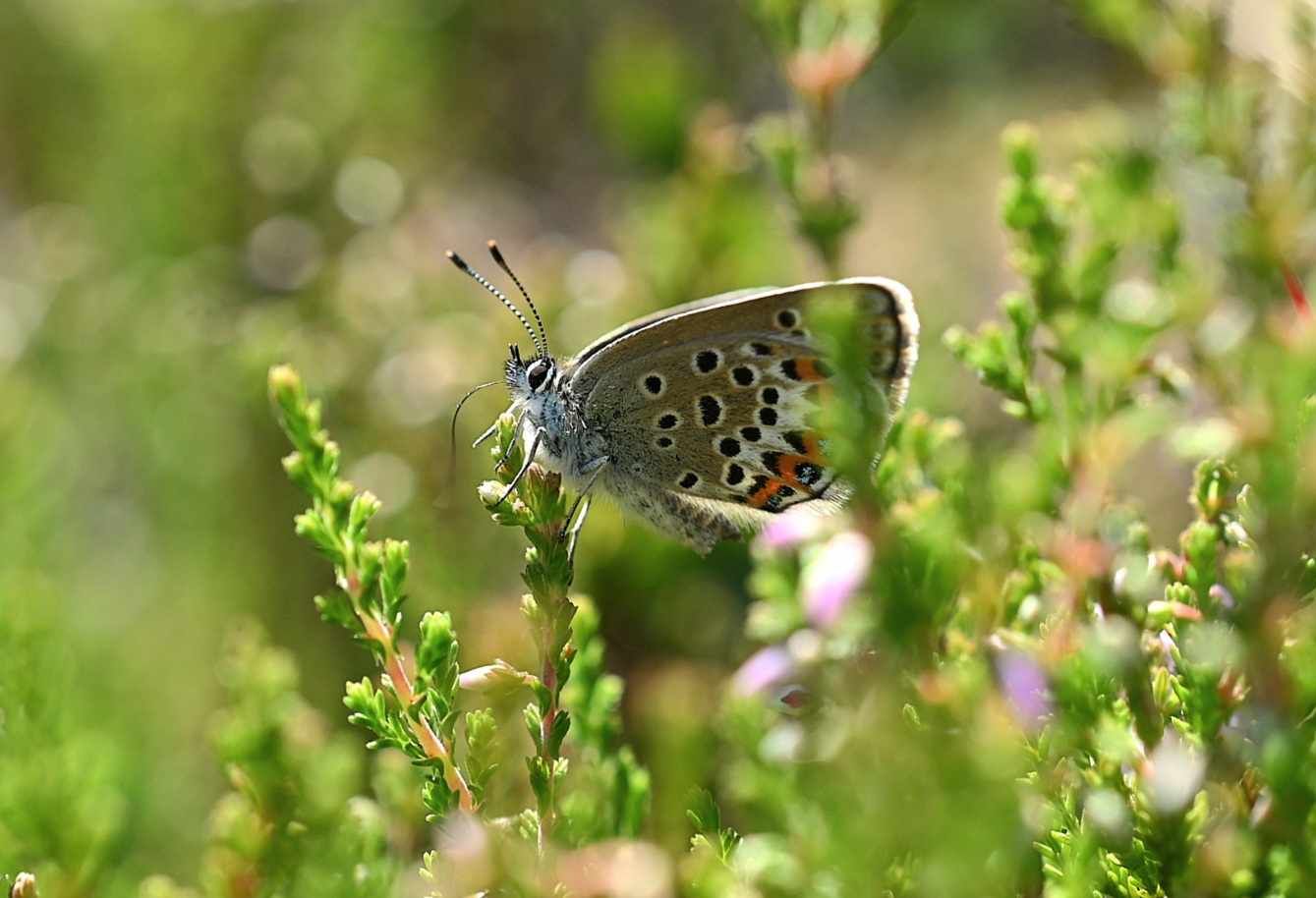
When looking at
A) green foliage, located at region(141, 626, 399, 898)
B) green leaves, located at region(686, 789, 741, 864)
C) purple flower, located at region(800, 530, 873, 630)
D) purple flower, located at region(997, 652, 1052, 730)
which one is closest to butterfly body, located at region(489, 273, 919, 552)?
purple flower, located at region(800, 530, 873, 630)

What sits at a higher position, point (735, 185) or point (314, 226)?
point (735, 185)

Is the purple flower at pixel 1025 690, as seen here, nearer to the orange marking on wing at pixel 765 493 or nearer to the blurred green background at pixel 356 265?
the blurred green background at pixel 356 265

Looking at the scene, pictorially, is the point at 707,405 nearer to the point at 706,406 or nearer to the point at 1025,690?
the point at 706,406

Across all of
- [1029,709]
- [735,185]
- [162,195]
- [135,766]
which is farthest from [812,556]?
[162,195]

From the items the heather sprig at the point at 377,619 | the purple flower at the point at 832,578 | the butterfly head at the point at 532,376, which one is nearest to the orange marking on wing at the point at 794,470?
the purple flower at the point at 832,578

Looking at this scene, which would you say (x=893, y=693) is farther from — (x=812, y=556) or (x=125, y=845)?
(x=125, y=845)

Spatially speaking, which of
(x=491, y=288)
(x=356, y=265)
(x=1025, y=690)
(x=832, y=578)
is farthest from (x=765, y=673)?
(x=356, y=265)
